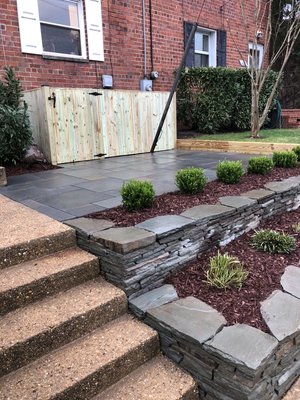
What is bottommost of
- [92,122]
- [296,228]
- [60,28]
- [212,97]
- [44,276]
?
[296,228]

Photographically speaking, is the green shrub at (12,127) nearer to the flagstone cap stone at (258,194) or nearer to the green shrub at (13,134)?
the green shrub at (13,134)

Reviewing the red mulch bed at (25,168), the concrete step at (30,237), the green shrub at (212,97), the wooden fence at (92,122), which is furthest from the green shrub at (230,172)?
the green shrub at (212,97)

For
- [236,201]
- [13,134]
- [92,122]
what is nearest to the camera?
[236,201]

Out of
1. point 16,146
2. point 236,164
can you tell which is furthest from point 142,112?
point 236,164

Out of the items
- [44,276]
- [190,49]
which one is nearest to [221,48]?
[190,49]

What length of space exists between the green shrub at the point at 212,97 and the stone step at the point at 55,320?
6197 millimetres

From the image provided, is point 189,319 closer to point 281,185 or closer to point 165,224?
point 165,224

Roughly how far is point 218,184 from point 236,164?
27cm

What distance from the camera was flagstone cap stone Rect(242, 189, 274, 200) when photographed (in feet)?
A: 9.44

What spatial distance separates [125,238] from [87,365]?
0.69 metres

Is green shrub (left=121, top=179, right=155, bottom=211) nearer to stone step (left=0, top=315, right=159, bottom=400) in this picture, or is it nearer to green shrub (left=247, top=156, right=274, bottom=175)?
stone step (left=0, top=315, right=159, bottom=400)

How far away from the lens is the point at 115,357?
1627 mm

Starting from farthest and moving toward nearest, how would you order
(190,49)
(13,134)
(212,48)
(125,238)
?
(212,48)
(190,49)
(13,134)
(125,238)

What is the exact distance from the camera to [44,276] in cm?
185
